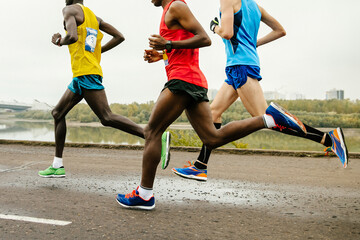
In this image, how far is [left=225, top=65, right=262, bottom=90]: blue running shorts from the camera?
423cm

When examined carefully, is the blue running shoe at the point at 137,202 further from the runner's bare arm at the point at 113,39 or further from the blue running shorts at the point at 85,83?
the runner's bare arm at the point at 113,39

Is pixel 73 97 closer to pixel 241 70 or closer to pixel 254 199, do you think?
pixel 241 70

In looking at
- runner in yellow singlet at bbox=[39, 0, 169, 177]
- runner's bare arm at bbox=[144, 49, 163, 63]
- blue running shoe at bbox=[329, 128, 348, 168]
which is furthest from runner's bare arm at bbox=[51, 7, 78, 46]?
blue running shoe at bbox=[329, 128, 348, 168]

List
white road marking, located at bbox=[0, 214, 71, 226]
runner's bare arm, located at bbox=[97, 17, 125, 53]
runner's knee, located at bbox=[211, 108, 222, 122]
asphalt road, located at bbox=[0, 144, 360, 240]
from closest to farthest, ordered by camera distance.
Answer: asphalt road, located at bbox=[0, 144, 360, 240] < white road marking, located at bbox=[0, 214, 71, 226] < runner's knee, located at bbox=[211, 108, 222, 122] < runner's bare arm, located at bbox=[97, 17, 125, 53]

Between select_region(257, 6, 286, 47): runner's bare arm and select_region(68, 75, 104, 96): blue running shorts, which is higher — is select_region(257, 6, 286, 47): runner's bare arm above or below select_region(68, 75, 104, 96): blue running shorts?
above

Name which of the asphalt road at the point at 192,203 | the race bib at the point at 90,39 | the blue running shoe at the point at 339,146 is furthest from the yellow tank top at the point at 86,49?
the blue running shoe at the point at 339,146

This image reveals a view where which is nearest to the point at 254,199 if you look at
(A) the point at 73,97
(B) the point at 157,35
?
(B) the point at 157,35

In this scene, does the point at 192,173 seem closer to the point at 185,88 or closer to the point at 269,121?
the point at 269,121

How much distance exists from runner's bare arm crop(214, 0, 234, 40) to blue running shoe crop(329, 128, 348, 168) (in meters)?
1.42

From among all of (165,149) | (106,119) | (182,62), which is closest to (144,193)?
(165,149)

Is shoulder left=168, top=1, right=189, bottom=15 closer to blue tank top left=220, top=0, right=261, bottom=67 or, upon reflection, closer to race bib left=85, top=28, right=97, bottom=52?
blue tank top left=220, top=0, right=261, bottom=67

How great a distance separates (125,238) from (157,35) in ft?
5.59

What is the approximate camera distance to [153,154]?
368cm

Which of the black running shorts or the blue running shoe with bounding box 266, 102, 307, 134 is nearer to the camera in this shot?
the black running shorts
